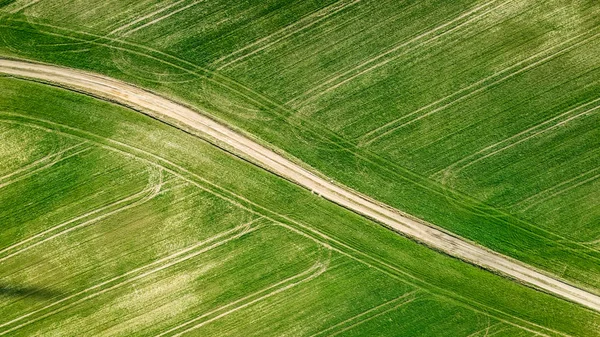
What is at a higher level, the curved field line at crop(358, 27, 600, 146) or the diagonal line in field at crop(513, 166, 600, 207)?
the curved field line at crop(358, 27, 600, 146)

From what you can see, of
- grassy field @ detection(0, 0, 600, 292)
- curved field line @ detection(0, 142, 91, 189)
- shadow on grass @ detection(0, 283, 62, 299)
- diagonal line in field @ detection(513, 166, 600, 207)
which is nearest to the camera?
shadow on grass @ detection(0, 283, 62, 299)

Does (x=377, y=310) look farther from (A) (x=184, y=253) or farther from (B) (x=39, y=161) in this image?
(B) (x=39, y=161)

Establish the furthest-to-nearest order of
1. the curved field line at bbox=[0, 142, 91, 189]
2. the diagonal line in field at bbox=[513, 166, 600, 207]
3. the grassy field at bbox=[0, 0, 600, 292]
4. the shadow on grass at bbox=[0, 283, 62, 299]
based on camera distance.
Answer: the diagonal line in field at bbox=[513, 166, 600, 207] → the grassy field at bbox=[0, 0, 600, 292] → the curved field line at bbox=[0, 142, 91, 189] → the shadow on grass at bbox=[0, 283, 62, 299]

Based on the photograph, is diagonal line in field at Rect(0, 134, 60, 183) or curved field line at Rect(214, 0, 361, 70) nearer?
diagonal line in field at Rect(0, 134, 60, 183)

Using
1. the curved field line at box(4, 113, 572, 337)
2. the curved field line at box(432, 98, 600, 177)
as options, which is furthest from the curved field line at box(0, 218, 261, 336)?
the curved field line at box(432, 98, 600, 177)

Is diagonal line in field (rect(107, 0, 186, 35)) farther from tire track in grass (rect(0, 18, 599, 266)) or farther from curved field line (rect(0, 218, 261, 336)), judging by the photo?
curved field line (rect(0, 218, 261, 336))

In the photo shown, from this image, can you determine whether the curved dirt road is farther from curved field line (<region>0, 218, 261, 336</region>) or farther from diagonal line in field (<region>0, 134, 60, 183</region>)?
curved field line (<region>0, 218, 261, 336</region>)

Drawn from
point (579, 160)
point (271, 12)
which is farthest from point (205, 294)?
point (579, 160)

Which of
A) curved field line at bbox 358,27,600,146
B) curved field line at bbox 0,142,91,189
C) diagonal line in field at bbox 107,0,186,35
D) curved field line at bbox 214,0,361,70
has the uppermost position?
diagonal line in field at bbox 107,0,186,35
